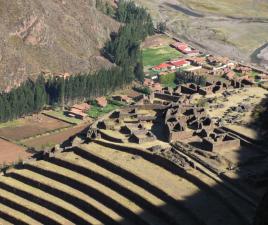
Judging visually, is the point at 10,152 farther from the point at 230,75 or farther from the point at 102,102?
the point at 230,75

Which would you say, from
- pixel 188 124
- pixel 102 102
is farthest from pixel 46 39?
pixel 188 124

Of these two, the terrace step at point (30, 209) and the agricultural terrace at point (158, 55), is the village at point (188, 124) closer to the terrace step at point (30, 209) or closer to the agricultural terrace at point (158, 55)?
the terrace step at point (30, 209)

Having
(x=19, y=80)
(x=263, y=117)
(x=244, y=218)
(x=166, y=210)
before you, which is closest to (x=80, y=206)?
(x=166, y=210)

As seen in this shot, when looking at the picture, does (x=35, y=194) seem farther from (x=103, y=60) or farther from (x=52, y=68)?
(x=103, y=60)

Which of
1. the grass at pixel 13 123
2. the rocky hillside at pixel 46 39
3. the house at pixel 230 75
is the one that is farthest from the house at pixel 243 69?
the grass at pixel 13 123

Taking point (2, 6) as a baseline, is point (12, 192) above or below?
below
